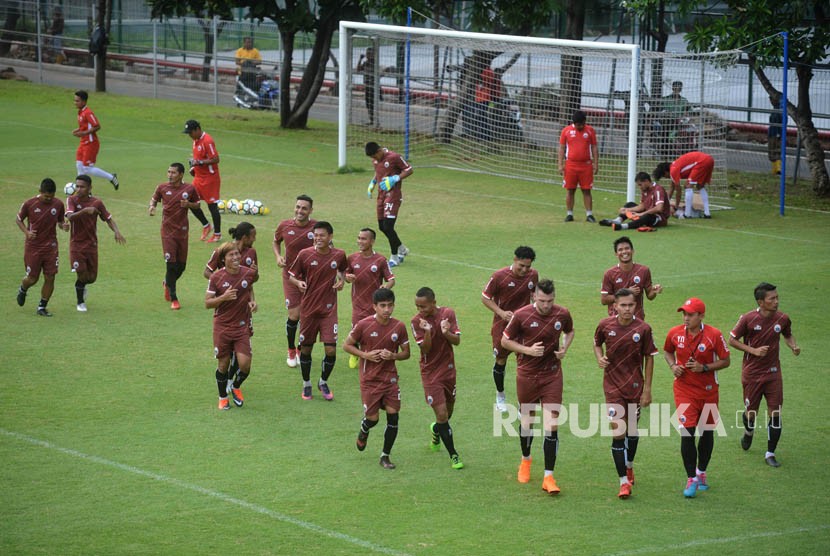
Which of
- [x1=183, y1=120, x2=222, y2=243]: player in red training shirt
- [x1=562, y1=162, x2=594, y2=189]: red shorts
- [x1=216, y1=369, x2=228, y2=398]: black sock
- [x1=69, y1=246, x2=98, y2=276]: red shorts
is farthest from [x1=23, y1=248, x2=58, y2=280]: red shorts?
[x1=562, y1=162, x2=594, y2=189]: red shorts

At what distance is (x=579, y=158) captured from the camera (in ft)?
78.6

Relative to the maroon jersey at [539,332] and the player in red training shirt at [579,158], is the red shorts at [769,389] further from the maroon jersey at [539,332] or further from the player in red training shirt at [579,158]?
the player in red training shirt at [579,158]

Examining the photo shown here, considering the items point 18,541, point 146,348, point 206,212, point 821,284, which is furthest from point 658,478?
point 206,212

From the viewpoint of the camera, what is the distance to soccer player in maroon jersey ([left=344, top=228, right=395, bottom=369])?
13.6 metres

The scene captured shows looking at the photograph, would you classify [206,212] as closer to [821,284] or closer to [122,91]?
[821,284]

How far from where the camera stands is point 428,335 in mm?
10906

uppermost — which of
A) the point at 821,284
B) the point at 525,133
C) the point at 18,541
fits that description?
the point at 525,133

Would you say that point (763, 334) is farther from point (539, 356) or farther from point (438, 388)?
point (438, 388)

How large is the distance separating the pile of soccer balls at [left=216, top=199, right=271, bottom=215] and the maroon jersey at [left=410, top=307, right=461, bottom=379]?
1349cm

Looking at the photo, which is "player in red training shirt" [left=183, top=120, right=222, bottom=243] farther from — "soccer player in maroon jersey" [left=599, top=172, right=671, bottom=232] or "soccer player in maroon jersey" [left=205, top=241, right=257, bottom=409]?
"soccer player in maroon jersey" [left=205, top=241, right=257, bottom=409]

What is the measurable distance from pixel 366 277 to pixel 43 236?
565cm

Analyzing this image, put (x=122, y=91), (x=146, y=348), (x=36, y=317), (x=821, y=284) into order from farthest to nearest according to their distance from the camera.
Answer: (x=122, y=91) < (x=821, y=284) < (x=36, y=317) < (x=146, y=348)

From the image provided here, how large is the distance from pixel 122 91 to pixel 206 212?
23222 mm

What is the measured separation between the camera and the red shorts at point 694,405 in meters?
10.5
